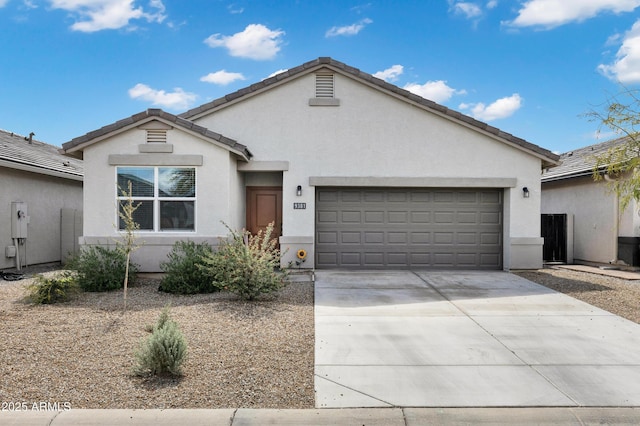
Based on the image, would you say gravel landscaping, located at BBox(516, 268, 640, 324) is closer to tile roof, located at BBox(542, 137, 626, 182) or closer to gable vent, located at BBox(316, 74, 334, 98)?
tile roof, located at BBox(542, 137, 626, 182)

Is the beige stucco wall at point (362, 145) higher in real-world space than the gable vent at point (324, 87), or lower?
lower

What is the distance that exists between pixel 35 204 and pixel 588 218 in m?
18.1

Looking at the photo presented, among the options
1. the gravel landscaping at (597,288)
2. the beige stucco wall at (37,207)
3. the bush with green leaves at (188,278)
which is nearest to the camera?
the gravel landscaping at (597,288)

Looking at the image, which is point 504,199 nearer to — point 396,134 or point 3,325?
point 396,134

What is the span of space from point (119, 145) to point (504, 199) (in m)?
10.5

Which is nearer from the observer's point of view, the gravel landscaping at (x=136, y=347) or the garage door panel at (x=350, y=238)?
the gravel landscaping at (x=136, y=347)

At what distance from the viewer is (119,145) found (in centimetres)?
1127

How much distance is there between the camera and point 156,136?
11.3m

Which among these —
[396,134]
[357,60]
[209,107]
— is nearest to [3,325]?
[209,107]

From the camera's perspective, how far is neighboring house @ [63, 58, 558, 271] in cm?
1275

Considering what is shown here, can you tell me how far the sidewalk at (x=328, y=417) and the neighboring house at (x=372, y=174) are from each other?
8.18 m

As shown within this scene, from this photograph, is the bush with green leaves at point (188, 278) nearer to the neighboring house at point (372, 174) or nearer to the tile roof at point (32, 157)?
the neighboring house at point (372, 174)

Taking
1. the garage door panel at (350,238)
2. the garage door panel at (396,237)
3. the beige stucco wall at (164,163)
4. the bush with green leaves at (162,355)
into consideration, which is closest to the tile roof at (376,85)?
the beige stucco wall at (164,163)

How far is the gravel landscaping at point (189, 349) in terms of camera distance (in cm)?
452
